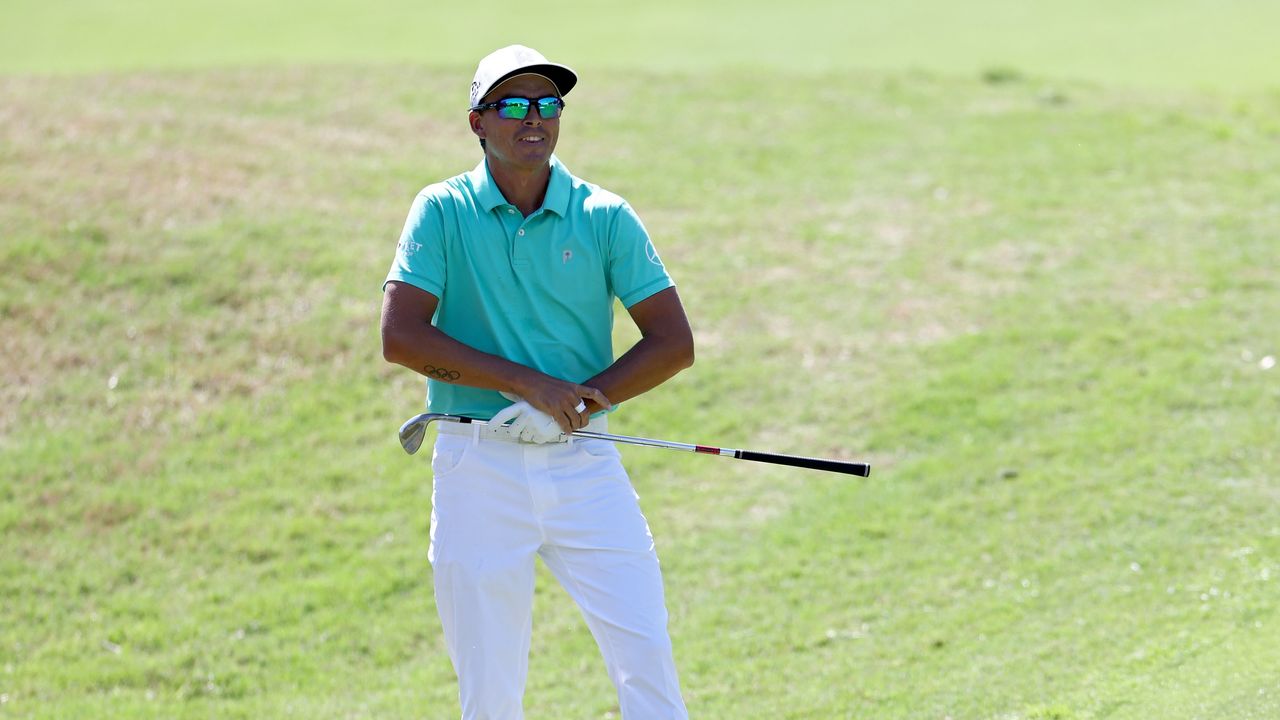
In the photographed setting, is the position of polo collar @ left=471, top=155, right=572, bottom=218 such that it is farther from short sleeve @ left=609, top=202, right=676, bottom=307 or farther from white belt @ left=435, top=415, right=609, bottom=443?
white belt @ left=435, top=415, right=609, bottom=443

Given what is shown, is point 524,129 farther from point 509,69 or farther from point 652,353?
point 652,353

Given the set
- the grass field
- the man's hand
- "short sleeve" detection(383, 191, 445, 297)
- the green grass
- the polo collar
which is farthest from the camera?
the green grass

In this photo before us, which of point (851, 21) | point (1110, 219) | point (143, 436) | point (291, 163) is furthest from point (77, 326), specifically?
point (851, 21)

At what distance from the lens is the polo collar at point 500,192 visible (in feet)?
15.5

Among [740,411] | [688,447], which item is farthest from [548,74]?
[740,411]

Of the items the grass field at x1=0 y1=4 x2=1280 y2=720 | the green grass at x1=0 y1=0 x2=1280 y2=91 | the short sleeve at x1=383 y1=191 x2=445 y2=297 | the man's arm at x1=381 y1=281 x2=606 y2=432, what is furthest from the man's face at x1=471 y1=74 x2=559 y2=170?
the green grass at x1=0 y1=0 x2=1280 y2=91

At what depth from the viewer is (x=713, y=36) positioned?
69.5ft

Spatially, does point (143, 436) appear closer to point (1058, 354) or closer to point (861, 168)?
point (1058, 354)

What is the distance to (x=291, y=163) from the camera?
46.1 feet

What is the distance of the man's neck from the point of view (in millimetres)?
4770

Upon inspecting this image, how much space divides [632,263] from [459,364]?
0.65 metres

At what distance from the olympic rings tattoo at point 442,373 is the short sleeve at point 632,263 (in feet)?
1.93

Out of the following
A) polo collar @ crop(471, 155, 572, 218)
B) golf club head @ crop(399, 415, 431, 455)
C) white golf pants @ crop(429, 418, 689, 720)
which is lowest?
white golf pants @ crop(429, 418, 689, 720)

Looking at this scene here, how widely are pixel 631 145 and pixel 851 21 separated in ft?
24.8
